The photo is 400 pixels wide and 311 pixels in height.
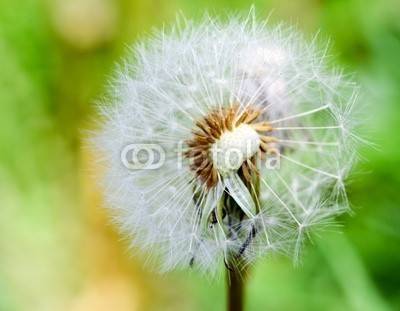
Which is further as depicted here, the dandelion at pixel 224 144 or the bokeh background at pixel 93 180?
the bokeh background at pixel 93 180

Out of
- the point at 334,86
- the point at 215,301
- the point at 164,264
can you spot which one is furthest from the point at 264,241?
the point at 215,301

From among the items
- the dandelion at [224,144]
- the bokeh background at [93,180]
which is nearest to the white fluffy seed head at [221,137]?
the dandelion at [224,144]

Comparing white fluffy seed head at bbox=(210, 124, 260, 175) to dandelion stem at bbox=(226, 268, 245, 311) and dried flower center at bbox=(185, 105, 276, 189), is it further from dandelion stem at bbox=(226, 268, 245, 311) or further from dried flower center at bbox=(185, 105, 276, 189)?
dandelion stem at bbox=(226, 268, 245, 311)

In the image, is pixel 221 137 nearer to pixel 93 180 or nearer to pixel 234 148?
pixel 234 148

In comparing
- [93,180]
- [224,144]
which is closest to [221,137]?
[224,144]

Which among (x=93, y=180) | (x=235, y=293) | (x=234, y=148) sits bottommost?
(x=235, y=293)

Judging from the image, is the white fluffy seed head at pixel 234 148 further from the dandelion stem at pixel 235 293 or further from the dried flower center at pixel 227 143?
the dandelion stem at pixel 235 293

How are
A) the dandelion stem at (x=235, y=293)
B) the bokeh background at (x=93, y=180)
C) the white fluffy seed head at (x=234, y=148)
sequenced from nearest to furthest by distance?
the white fluffy seed head at (x=234, y=148), the dandelion stem at (x=235, y=293), the bokeh background at (x=93, y=180)
